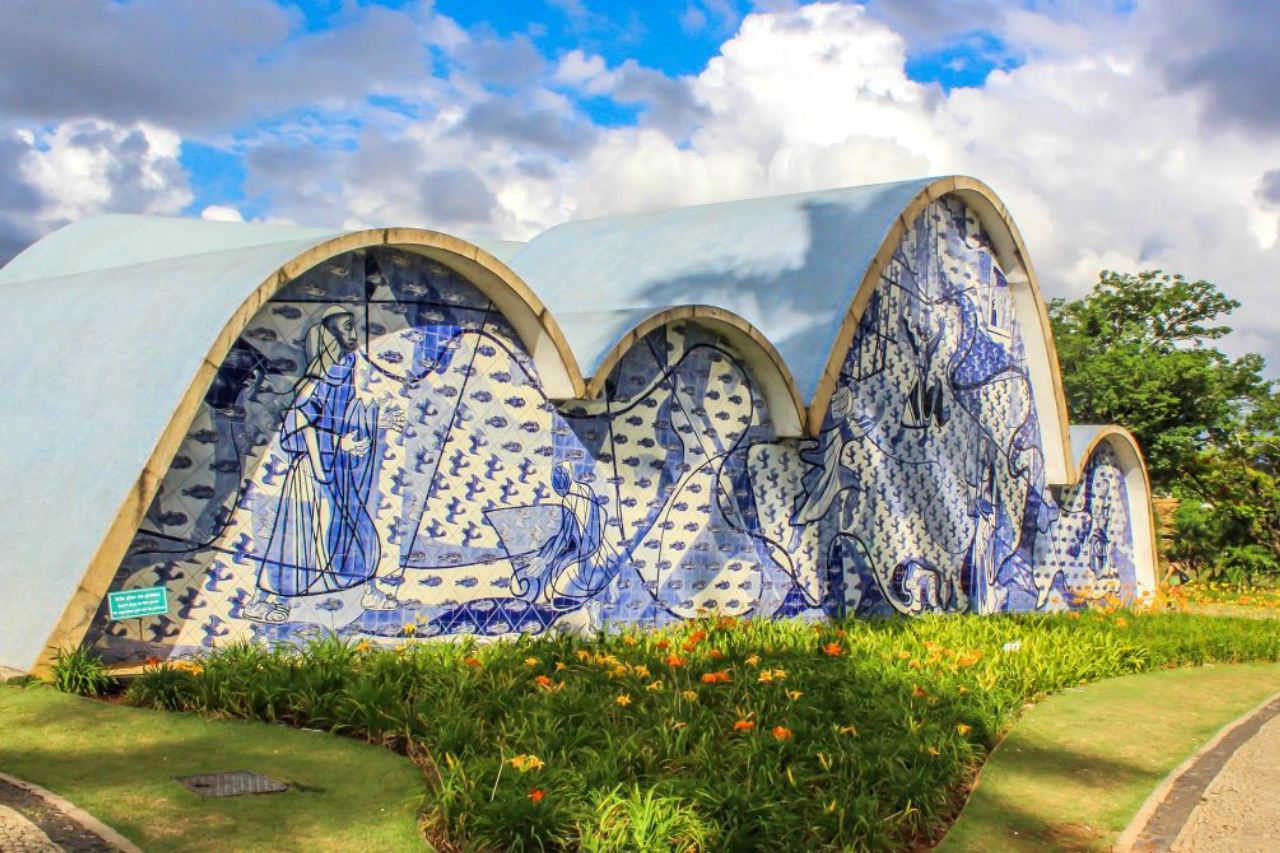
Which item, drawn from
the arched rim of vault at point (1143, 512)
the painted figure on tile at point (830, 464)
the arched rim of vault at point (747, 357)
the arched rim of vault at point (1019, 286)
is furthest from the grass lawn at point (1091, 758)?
the arched rim of vault at point (1143, 512)

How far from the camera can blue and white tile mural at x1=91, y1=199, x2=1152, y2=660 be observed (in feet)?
24.7

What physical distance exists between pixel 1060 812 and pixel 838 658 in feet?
9.09

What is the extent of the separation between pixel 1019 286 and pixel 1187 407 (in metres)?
12.7

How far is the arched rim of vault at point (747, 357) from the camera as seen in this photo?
9453 millimetres

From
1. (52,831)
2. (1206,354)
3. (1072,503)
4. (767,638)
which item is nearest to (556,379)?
(767,638)

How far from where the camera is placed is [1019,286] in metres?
15.6

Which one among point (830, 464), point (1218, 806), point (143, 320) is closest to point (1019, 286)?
point (830, 464)

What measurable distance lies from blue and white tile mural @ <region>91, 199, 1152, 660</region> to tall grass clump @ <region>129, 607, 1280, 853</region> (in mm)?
498

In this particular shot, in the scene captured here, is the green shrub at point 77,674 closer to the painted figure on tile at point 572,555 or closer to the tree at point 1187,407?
the painted figure on tile at point 572,555

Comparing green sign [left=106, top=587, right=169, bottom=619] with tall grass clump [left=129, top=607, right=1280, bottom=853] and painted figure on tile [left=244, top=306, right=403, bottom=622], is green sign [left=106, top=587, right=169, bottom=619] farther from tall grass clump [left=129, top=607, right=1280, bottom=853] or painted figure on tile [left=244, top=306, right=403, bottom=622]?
painted figure on tile [left=244, top=306, right=403, bottom=622]

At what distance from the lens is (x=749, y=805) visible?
16.7 feet

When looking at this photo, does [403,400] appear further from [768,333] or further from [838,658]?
[768,333]

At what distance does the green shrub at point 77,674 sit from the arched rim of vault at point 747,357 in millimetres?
4008

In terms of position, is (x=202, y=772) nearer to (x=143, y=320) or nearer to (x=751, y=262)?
(x=143, y=320)
